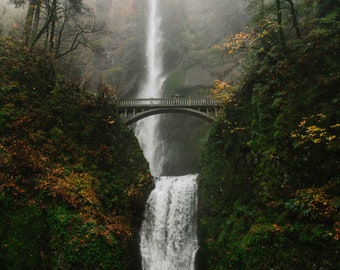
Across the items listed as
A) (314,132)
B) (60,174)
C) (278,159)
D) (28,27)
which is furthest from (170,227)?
(28,27)

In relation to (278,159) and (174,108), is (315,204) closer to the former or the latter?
(278,159)

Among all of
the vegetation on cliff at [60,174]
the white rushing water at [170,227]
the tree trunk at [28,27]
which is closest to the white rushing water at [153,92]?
the white rushing water at [170,227]

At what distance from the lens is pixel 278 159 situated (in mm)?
12078

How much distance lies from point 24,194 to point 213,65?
95.9 ft

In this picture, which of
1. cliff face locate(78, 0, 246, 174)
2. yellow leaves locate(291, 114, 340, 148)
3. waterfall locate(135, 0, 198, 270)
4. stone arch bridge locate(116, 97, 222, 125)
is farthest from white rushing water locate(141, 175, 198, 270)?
cliff face locate(78, 0, 246, 174)

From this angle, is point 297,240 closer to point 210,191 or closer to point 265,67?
point 210,191

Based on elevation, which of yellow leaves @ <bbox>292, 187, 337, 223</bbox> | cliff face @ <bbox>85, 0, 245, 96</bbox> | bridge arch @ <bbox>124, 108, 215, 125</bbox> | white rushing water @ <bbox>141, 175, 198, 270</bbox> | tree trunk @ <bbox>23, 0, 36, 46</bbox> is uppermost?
cliff face @ <bbox>85, 0, 245, 96</bbox>

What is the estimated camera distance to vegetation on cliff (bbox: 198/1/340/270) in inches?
378

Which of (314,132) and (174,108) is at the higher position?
(174,108)

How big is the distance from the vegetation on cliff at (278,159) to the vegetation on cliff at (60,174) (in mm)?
4532

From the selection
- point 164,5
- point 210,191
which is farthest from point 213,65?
point 210,191

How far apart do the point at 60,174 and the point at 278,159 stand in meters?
9.48

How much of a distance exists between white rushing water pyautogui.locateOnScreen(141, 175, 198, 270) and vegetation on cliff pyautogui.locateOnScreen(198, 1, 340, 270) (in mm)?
1375

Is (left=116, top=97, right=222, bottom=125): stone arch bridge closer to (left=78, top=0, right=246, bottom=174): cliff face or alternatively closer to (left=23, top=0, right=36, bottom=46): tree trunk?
(left=78, top=0, right=246, bottom=174): cliff face
